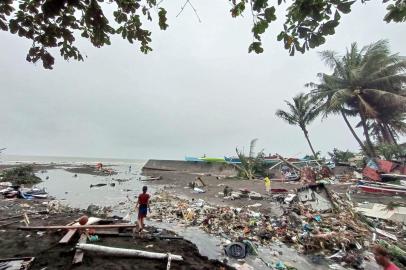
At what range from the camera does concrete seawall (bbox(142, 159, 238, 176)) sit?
32.7 meters

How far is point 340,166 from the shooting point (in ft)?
82.7

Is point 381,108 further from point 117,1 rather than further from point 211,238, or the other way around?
point 117,1

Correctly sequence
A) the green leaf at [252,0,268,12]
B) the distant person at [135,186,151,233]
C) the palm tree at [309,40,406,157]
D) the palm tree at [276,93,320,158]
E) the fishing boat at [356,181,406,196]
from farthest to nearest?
the palm tree at [276,93,320,158] < the palm tree at [309,40,406,157] < the fishing boat at [356,181,406,196] < the distant person at [135,186,151,233] < the green leaf at [252,0,268,12]

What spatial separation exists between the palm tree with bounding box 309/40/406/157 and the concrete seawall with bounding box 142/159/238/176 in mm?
13086

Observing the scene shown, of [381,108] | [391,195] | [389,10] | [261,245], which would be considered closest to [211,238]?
[261,245]

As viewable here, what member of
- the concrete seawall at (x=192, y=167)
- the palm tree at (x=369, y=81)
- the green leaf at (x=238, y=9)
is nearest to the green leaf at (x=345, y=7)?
the green leaf at (x=238, y=9)

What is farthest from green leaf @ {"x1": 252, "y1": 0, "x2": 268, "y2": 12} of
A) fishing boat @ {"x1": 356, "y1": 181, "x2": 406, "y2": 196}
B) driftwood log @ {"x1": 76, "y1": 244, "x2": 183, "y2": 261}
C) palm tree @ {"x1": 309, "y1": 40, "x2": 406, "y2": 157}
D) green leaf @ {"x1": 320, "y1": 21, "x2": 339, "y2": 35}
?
palm tree @ {"x1": 309, "y1": 40, "x2": 406, "y2": 157}

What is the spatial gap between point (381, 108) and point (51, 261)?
23.7 meters

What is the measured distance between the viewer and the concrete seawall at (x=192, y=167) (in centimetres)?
3274

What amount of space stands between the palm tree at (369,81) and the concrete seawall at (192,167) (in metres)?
13.1

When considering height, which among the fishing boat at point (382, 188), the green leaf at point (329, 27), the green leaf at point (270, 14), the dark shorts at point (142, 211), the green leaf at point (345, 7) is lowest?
the dark shorts at point (142, 211)

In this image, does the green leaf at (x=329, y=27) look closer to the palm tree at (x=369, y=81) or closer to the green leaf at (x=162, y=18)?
the green leaf at (x=162, y=18)

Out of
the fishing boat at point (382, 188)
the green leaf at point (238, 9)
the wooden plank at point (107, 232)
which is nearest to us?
the green leaf at point (238, 9)

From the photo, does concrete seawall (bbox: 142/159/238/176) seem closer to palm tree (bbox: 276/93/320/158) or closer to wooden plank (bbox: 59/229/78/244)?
palm tree (bbox: 276/93/320/158)
